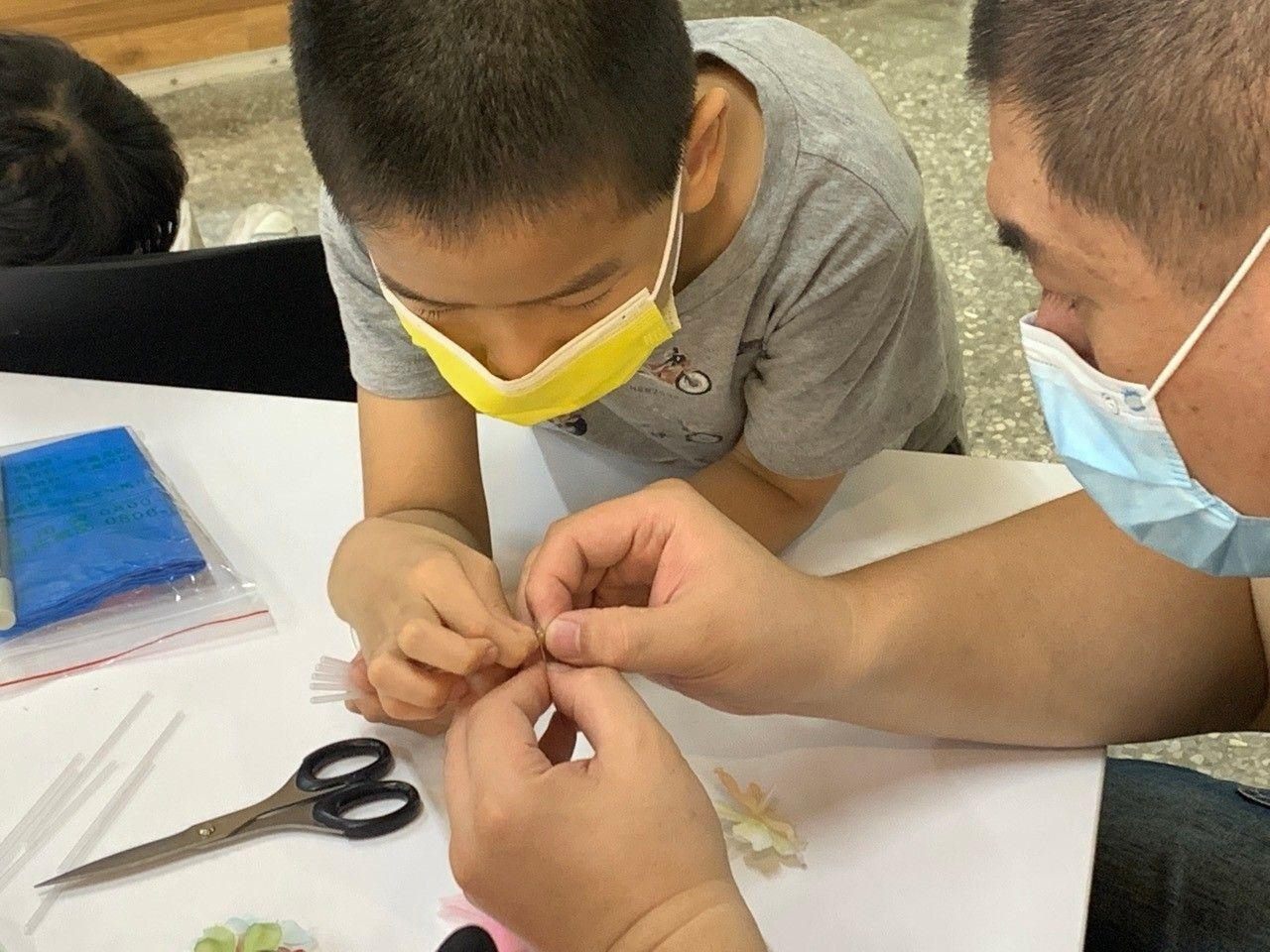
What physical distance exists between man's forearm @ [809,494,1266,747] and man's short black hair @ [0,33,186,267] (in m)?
0.89

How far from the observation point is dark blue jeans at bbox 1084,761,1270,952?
0.78 metres

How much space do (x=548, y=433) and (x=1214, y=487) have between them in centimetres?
54

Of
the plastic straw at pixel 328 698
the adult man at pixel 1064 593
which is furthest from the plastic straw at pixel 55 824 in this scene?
the adult man at pixel 1064 593

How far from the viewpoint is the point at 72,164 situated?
3.92 feet

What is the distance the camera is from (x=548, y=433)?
1.01 meters

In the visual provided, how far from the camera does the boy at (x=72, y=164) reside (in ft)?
3.85

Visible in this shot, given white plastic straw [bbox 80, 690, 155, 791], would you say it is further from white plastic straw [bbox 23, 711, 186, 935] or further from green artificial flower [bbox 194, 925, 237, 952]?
green artificial flower [bbox 194, 925, 237, 952]

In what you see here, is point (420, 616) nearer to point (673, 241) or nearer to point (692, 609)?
point (692, 609)

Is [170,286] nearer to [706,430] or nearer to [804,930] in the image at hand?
[706,430]

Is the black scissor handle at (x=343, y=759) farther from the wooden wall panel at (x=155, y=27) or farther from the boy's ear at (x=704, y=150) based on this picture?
the wooden wall panel at (x=155, y=27)

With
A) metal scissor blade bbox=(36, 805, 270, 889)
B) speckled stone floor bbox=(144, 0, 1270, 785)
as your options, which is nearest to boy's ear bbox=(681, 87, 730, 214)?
metal scissor blade bbox=(36, 805, 270, 889)

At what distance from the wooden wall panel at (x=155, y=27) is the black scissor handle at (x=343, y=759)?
6.73 ft

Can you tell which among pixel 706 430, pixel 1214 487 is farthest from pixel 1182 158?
pixel 706 430

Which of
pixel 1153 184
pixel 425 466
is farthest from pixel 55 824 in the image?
pixel 1153 184
